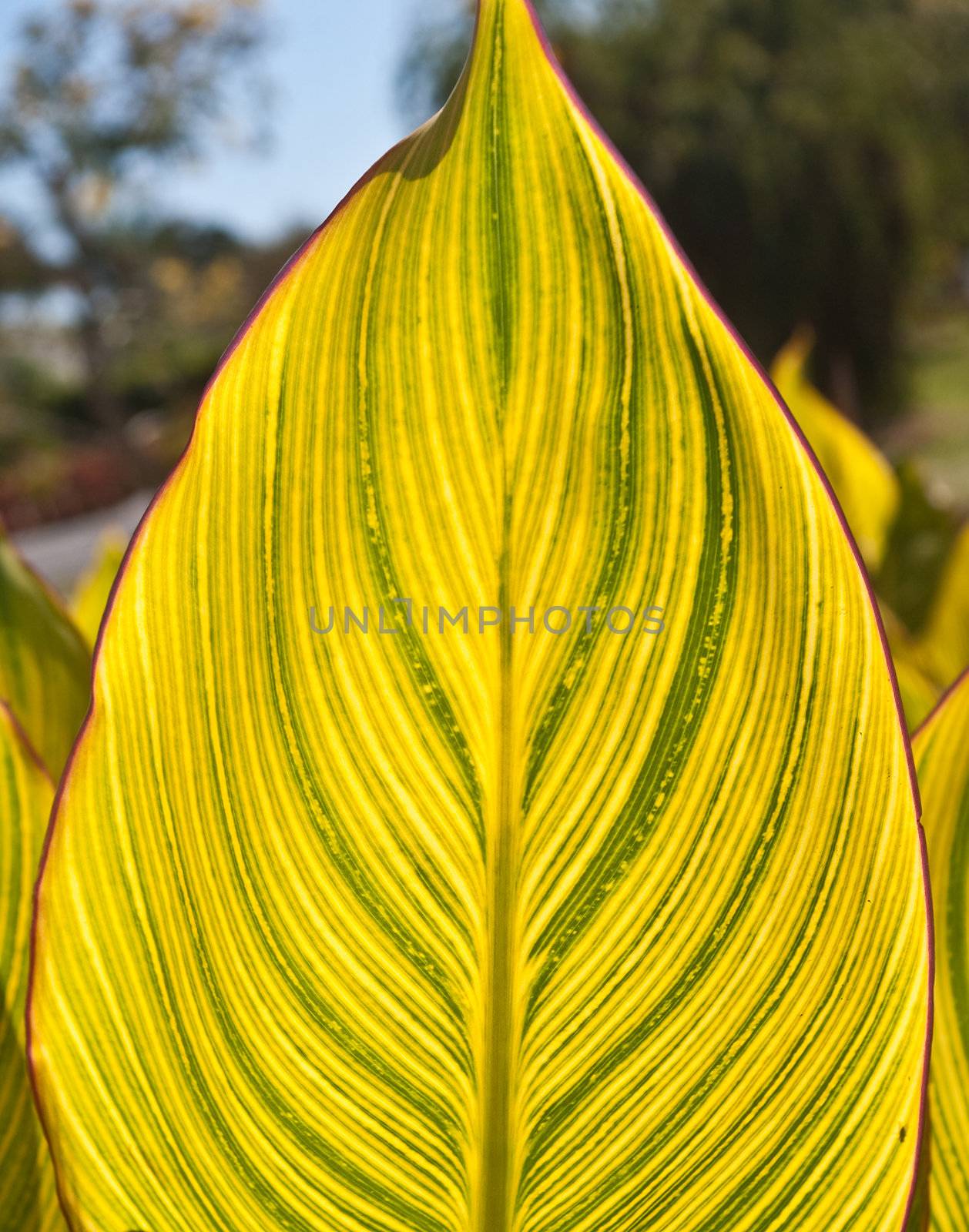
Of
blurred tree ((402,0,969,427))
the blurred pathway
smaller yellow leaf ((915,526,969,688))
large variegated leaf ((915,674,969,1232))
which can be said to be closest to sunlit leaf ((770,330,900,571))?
smaller yellow leaf ((915,526,969,688))

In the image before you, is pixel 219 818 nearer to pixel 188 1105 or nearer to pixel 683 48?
pixel 188 1105

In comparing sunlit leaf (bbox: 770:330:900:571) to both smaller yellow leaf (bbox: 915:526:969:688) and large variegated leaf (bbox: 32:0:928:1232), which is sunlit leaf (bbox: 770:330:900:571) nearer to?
smaller yellow leaf (bbox: 915:526:969:688)

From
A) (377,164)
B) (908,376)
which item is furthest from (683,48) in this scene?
(377,164)

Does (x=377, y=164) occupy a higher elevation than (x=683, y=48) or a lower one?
lower

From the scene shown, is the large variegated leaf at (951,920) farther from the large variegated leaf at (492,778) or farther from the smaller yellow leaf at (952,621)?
the smaller yellow leaf at (952,621)

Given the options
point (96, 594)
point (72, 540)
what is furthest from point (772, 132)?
point (96, 594)

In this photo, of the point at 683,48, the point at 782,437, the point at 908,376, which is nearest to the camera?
the point at 782,437

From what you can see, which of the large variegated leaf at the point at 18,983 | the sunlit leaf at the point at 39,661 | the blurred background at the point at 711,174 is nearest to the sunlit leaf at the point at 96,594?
the sunlit leaf at the point at 39,661
